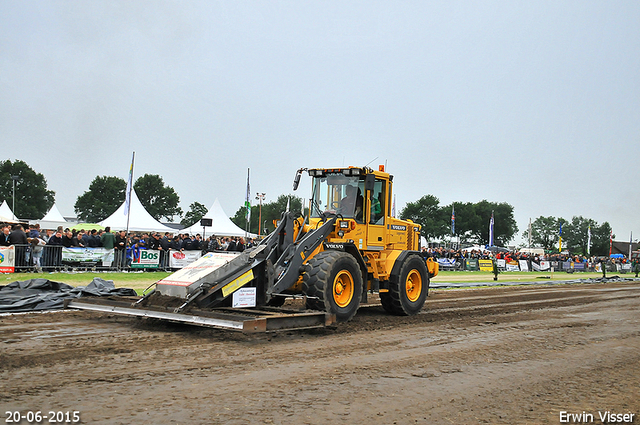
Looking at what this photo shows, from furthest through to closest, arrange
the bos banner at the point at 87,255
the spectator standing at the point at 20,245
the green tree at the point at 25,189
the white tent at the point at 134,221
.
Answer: the green tree at the point at 25,189 < the white tent at the point at 134,221 < the bos banner at the point at 87,255 < the spectator standing at the point at 20,245

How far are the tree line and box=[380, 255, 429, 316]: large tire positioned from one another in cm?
7338

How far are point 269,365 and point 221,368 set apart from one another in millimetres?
563

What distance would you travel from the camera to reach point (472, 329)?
9.55 meters

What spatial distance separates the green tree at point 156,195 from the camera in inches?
4247

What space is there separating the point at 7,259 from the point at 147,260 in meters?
4.97

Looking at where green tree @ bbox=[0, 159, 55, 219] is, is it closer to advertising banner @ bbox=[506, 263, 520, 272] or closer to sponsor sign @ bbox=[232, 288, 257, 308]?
advertising banner @ bbox=[506, 263, 520, 272]

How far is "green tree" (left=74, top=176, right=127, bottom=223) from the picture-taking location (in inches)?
3964

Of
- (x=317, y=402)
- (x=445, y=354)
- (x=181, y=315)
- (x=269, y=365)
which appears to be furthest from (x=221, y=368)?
(x=445, y=354)

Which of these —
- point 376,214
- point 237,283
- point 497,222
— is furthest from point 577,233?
point 237,283

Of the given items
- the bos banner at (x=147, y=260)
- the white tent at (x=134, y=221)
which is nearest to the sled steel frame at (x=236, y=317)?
the bos banner at (x=147, y=260)

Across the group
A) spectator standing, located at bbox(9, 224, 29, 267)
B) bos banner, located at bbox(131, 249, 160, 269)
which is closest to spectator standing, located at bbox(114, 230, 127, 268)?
bos banner, located at bbox(131, 249, 160, 269)

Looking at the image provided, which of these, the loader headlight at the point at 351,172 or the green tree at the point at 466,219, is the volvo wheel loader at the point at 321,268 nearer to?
the loader headlight at the point at 351,172

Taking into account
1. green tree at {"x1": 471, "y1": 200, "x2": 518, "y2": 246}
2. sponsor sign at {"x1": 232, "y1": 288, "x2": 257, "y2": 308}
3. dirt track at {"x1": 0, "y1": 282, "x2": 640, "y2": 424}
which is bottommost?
dirt track at {"x1": 0, "y1": 282, "x2": 640, "y2": 424}

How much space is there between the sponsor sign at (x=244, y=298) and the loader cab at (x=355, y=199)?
2.37 meters
